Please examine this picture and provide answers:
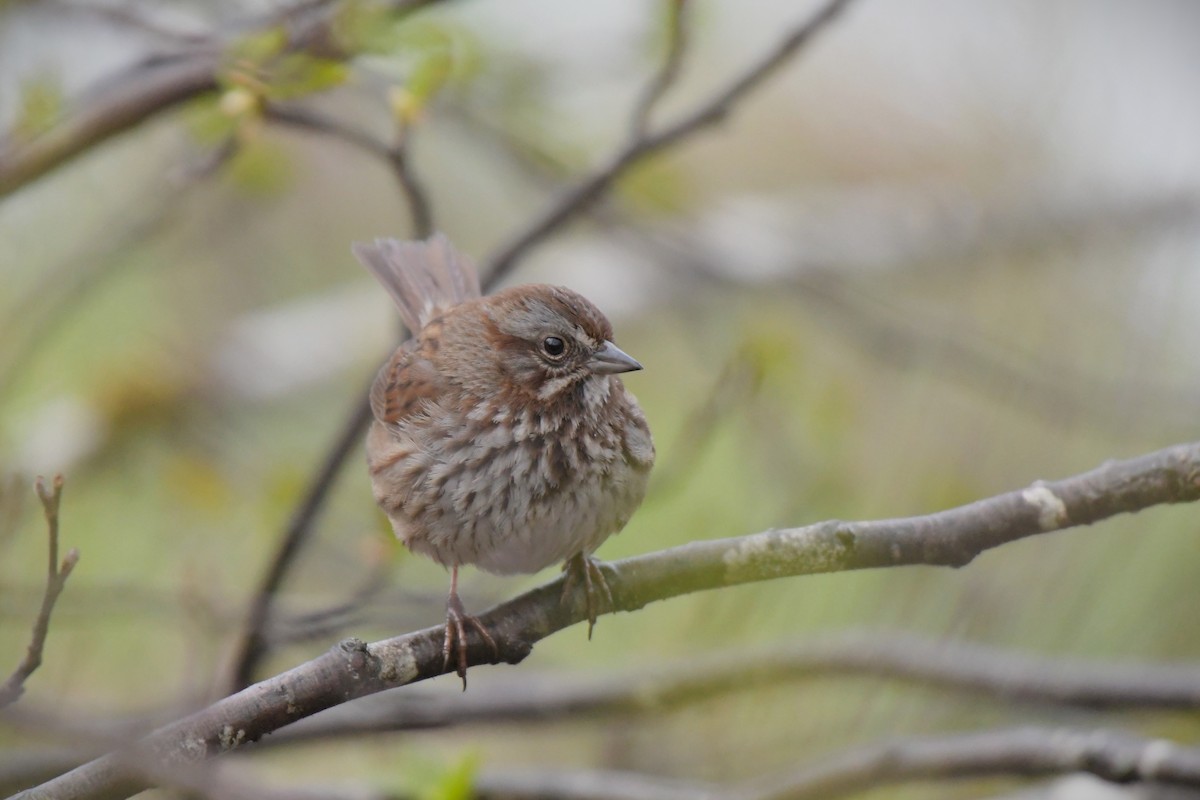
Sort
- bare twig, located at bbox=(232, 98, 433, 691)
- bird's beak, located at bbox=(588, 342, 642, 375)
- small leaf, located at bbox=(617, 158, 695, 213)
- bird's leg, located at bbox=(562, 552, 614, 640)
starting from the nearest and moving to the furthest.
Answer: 1. bird's leg, located at bbox=(562, 552, 614, 640)
2. bird's beak, located at bbox=(588, 342, 642, 375)
3. bare twig, located at bbox=(232, 98, 433, 691)
4. small leaf, located at bbox=(617, 158, 695, 213)

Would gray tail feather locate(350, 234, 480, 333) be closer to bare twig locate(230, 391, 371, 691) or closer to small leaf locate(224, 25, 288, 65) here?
bare twig locate(230, 391, 371, 691)

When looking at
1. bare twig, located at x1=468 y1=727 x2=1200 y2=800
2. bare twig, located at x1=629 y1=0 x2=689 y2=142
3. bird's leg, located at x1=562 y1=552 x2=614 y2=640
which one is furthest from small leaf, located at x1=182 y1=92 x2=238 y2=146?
bare twig, located at x1=468 y1=727 x2=1200 y2=800

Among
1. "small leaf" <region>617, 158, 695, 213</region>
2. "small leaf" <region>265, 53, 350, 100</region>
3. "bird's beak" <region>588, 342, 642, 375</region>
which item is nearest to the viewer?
"small leaf" <region>265, 53, 350, 100</region>

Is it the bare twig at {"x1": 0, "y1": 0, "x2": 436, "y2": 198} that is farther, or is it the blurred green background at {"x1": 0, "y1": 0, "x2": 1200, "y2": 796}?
the blurred green background at {"x1": 0, "y1": 0, "x2": 1200, "y2": 796}

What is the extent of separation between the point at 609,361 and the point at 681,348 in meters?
5.23

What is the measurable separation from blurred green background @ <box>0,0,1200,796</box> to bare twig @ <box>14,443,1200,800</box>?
0.82 m

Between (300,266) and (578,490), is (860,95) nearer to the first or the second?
(300,266)

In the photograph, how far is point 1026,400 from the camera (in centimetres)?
517

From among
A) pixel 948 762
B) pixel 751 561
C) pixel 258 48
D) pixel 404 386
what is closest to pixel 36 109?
pixel 258 48

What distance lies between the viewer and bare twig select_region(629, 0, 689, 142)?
9.61 feet

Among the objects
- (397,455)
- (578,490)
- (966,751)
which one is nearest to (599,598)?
(578,490)

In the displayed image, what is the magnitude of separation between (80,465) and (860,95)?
4.54 m

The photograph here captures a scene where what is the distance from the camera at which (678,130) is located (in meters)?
3.27

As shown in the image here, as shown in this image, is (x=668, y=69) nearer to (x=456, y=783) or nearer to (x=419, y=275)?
(x=419, y=275)
